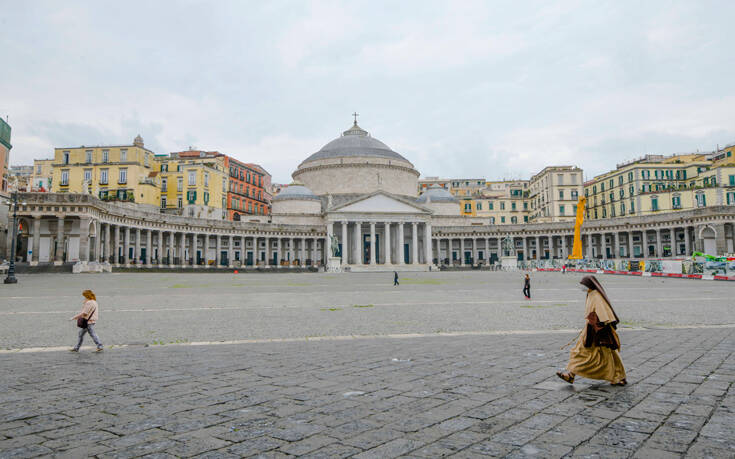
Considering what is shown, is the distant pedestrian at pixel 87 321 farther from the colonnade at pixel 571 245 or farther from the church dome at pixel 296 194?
the church dome at pixel 296 194

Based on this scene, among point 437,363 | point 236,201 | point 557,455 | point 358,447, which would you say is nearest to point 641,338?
point 437,363

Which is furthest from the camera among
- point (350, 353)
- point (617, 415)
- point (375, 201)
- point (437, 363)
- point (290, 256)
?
point (290, 256)

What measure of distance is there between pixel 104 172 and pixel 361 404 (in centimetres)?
6867

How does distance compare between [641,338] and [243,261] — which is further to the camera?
[243,261]

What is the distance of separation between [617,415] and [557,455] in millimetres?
1418

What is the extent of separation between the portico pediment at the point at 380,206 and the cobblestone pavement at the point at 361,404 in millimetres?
63214

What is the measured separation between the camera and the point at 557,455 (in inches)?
153

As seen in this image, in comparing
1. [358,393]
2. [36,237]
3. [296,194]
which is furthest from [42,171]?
[358,393]

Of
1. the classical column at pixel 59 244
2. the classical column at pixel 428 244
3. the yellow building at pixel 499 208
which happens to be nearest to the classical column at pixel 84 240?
the classical column at pixel 59 244

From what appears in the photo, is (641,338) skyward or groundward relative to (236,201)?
groundward

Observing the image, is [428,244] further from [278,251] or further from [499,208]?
[499,208]

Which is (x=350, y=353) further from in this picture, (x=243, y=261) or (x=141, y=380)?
(x=243, y=261)

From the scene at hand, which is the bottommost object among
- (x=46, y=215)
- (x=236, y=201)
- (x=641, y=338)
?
(x=641, y=338)

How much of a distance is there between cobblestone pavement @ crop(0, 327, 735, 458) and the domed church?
53.7m
